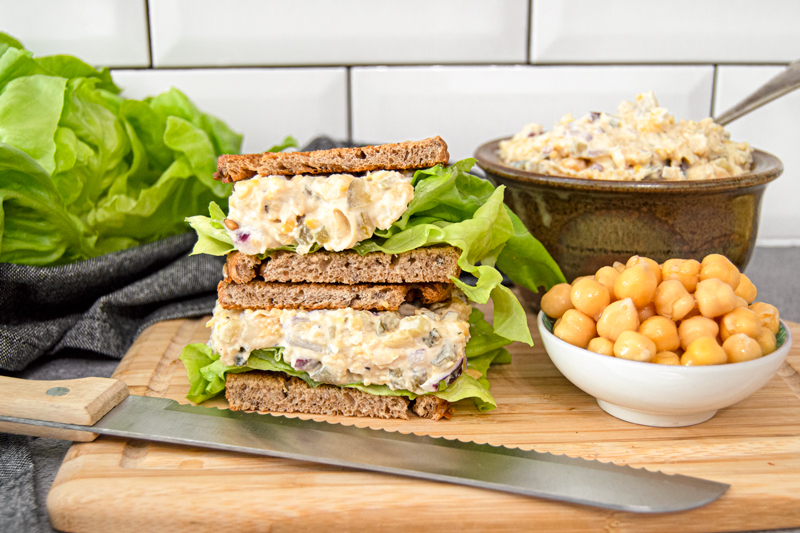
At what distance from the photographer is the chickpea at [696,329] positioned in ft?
4.49

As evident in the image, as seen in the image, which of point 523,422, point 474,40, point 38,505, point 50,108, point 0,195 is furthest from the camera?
point 474,40

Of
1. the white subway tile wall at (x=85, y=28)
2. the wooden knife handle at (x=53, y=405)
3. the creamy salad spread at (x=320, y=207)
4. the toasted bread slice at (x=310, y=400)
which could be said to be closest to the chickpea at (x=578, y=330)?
the toasted bread slice at (x=310, y=400)

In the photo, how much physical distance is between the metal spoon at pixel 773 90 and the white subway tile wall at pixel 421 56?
0.46 m

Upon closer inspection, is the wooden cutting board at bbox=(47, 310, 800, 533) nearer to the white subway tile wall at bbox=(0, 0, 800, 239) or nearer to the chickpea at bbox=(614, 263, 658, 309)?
the chickpea at bbox=(614, 263, 658, 309)

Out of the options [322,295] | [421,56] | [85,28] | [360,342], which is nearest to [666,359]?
[360,342]

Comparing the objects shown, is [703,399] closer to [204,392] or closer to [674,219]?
[674,219]

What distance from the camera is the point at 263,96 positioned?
8.27 ft

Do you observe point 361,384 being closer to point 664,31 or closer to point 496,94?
point 496,94

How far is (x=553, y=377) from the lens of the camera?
5.59 feet

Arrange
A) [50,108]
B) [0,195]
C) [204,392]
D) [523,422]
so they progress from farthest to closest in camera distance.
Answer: [50,108] → [0,195] → [204,392] → [523,422]

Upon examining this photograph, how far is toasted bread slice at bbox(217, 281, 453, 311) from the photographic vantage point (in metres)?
1.51

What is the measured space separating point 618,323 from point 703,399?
0.22m

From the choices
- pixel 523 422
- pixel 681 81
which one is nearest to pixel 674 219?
pixel 523 422

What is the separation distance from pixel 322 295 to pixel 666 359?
0.76 m
